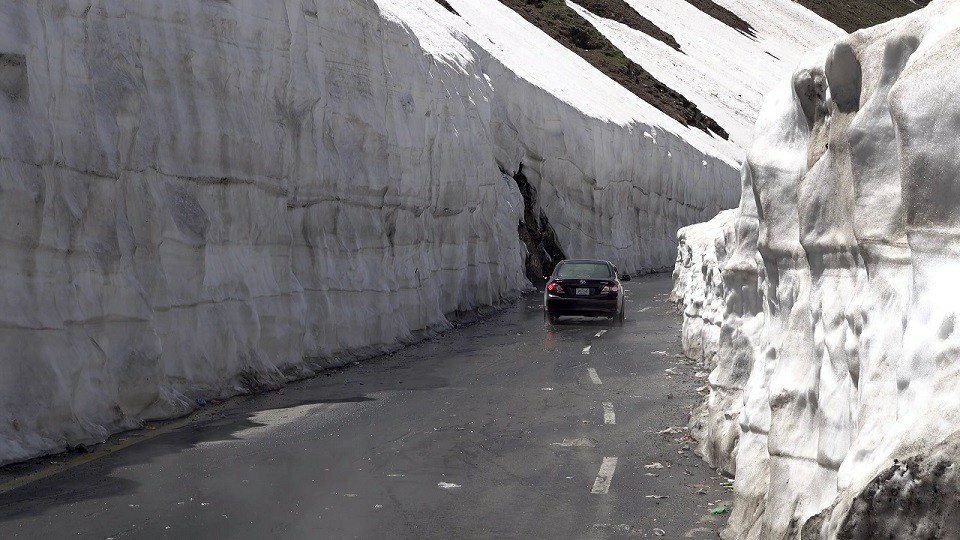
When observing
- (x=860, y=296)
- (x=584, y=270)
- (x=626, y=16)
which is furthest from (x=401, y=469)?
(x=626, y=16)

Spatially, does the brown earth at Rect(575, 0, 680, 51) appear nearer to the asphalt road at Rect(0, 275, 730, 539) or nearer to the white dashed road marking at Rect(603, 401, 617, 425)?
the asphalt road at Rect(0, 275, 730, 539)

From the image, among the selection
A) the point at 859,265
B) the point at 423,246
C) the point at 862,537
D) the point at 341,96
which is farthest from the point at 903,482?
the point at 423,246

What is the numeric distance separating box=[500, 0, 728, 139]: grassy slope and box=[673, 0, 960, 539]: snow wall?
58.0 metres

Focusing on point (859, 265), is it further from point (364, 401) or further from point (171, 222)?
point (171, 222)

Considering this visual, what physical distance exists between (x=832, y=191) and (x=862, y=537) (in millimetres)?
2433

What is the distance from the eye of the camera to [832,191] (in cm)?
650

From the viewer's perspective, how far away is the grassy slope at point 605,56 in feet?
218

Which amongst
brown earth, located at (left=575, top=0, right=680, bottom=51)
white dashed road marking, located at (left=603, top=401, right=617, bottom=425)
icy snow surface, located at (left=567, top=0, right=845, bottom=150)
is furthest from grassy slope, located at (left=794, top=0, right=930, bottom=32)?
white dashed road marking, located at (left=603, top=401, right=617, bottom=425)

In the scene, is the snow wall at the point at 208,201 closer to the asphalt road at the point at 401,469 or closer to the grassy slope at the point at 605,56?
the asphalt road at the point at 401,469

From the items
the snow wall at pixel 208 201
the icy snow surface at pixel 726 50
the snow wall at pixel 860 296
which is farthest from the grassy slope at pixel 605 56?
the snow wall at pixel 860 296

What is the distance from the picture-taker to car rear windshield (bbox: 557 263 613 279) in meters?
26.8

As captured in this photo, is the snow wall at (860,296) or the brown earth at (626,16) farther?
the brown earth at (626,16)

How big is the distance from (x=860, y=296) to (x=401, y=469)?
4.96 m

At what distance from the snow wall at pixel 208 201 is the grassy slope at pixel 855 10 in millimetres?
98910
